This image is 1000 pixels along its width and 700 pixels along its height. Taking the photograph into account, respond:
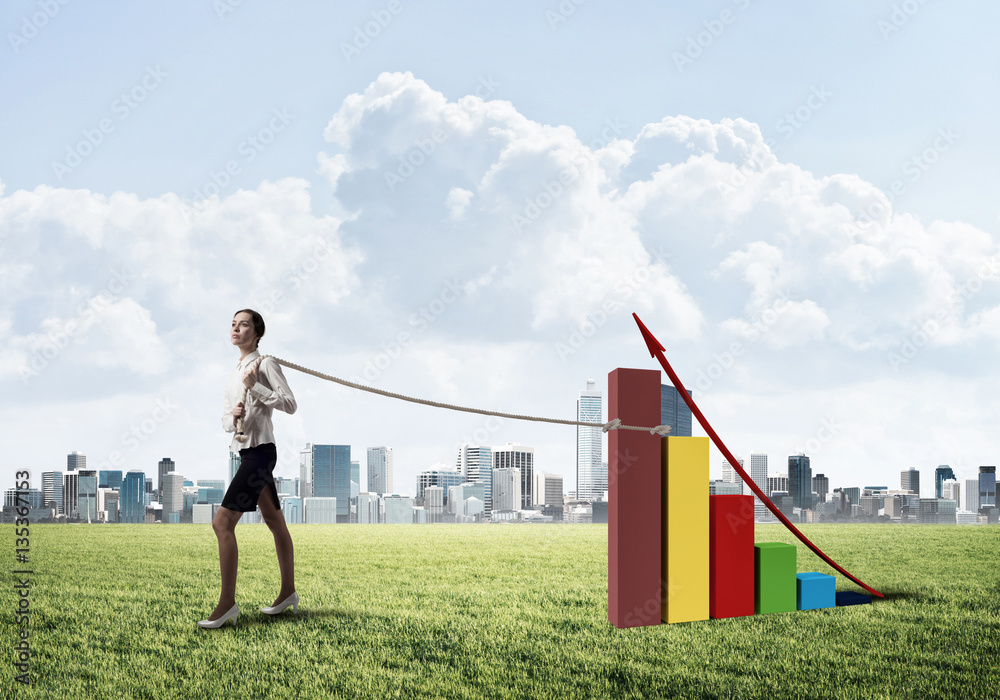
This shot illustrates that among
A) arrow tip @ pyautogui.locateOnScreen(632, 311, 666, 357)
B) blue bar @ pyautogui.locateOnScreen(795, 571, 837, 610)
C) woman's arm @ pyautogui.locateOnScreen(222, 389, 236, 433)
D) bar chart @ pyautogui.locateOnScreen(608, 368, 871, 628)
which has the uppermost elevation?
arrow tip @ pyautogui.locateOnScreen(632, 311, 666, 357)

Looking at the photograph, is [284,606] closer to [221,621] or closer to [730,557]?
[221,621]

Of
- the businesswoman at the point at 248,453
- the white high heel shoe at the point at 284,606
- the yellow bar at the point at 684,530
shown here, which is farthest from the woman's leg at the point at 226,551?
the yellow bar at the point at 684,530

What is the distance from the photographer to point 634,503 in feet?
16.0

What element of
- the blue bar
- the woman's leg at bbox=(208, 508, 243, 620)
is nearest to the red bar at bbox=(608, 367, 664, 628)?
the blue bar

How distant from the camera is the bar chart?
15.8 ft

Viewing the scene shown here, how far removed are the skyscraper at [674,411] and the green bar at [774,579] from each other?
110 centimetres

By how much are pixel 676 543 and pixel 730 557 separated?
510 millimetres

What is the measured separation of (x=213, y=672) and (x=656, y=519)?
3021 mm

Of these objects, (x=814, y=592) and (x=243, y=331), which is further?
(x=814, y=592)

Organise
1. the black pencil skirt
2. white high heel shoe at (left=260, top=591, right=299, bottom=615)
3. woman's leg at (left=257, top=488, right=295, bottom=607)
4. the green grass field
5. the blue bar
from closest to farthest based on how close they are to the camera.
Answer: the green grass field, the black pencil skirt, woman's leg at (left=257, top=488, right=295, bottom=607), white high heel shoe at (left=260, top=591, right=299, bottom=615), the blue bar

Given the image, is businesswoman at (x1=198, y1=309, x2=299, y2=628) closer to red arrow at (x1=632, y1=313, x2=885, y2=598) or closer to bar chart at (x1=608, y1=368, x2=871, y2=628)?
bar chart at (x1=608, y1=368, x2=871, y2=628)

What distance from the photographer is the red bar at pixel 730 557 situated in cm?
516

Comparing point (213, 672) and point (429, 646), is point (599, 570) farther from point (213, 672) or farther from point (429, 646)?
point (213, 672)

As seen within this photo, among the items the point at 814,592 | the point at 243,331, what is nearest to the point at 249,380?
the point at 243,331
